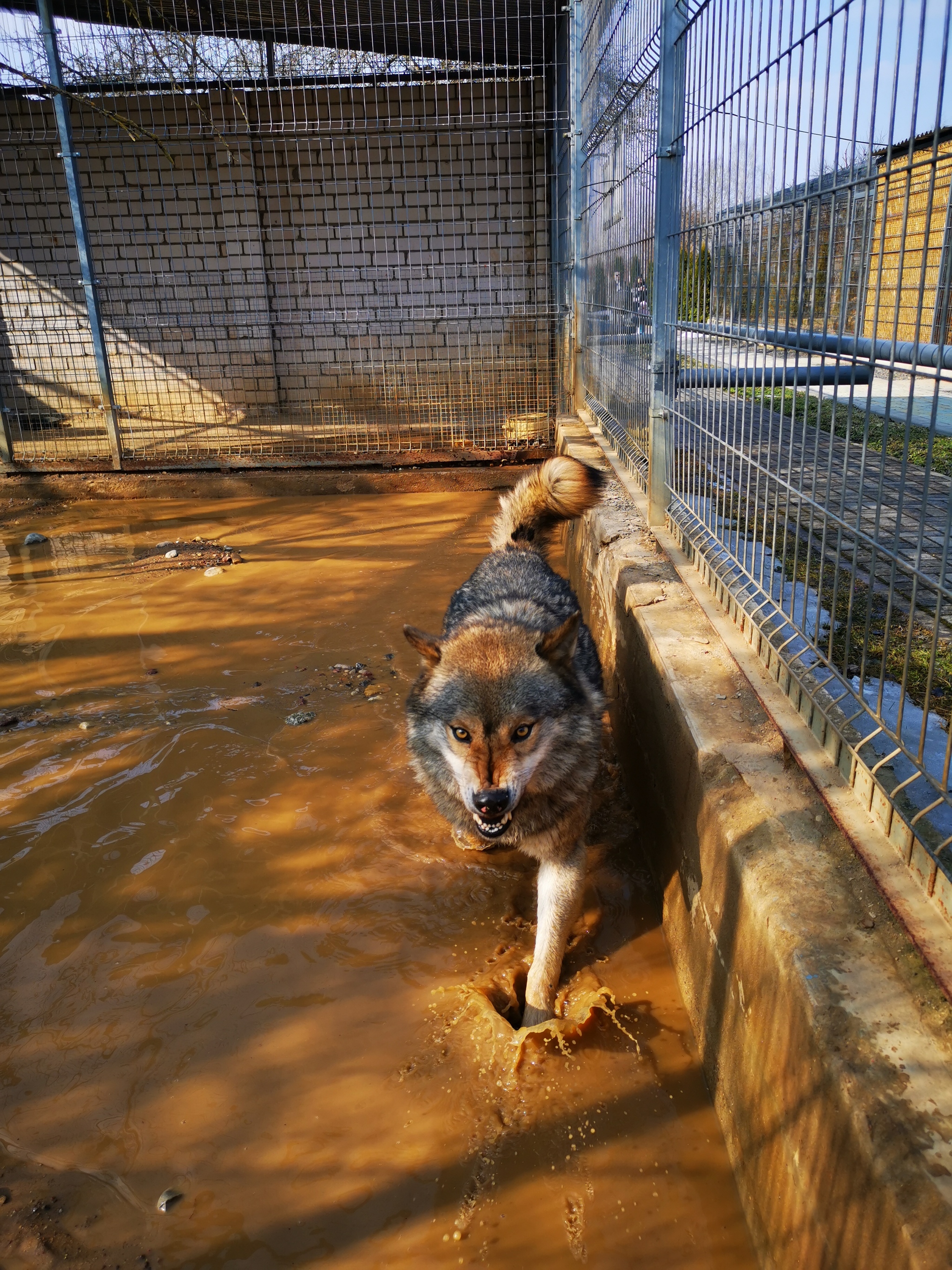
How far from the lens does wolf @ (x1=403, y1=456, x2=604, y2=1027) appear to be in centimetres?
253

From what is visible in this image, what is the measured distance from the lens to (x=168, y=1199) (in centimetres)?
206

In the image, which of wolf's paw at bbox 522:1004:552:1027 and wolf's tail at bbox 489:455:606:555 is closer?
wolf's paw at bbox 522:1004:552:1027

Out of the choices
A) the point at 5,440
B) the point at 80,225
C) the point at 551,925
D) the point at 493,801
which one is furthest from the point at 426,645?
the point at 5,440

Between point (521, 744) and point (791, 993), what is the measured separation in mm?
1079

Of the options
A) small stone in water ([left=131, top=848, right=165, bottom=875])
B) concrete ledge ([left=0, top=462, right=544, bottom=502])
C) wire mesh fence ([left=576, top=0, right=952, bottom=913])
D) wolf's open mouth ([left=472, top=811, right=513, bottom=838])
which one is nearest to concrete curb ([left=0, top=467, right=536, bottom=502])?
concrete ledge ([left=0, top=462, right=544, bottom=502])

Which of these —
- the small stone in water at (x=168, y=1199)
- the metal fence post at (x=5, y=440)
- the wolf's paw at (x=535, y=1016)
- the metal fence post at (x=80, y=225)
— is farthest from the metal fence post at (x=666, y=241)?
the metal fence post at (x=5, y=440)

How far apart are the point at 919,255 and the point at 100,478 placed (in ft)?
28.7

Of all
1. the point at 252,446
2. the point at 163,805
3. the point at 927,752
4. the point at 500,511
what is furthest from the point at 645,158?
the point at 252,446

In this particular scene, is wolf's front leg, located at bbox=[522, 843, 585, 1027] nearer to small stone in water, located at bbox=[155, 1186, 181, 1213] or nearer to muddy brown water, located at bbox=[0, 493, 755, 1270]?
muddy brown water, located at bbox=[0, 493, 755, 1270]

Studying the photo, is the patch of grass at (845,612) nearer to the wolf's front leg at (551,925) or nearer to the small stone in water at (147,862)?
the wolf's front leg at (551,925)

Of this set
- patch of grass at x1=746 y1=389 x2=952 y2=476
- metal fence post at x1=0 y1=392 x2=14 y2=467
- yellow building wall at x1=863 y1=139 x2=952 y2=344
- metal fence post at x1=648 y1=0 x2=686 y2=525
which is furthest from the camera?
metal fence post at x1=0 y1=392 x2=14 y2=467

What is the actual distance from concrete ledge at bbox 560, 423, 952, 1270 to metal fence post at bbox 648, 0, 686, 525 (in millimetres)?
1416

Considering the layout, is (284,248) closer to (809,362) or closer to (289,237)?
(289,237)

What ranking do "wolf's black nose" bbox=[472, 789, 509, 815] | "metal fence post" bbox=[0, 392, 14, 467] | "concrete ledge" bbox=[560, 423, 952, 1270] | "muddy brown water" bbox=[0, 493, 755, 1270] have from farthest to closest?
"metal fence post" bbox=[0, 392, 14, 467]
"wolf's black nose" bbox=[472, 789, 509, 815]
"muddy brown water" bbox=[0, 493, 755, 1270]
"concrete ledge" bbox=[560, 423, 952, 1270]
